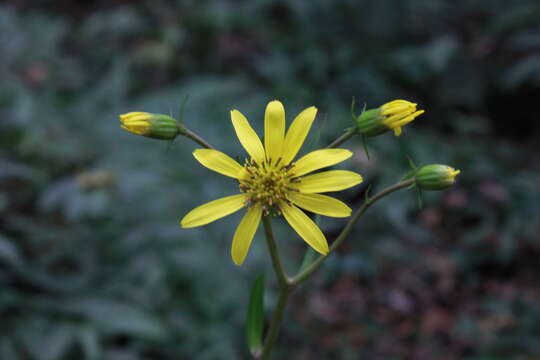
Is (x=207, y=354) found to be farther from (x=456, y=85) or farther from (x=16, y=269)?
(x=456, y=85)

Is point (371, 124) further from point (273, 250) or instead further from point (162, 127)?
point (162, 127)

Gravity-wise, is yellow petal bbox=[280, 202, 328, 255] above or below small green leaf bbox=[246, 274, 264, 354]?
above

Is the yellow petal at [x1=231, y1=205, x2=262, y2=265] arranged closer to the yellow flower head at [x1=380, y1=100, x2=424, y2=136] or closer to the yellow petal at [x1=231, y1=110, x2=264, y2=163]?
the yellow petal at [x1=231, y1=110, x2=264, y2=163]

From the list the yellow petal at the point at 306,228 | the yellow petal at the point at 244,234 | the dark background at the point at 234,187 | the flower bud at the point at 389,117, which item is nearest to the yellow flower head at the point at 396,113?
the flower bud at the point at 389,117

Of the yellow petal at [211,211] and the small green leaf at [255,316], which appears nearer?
the yellow petal at [211,211]

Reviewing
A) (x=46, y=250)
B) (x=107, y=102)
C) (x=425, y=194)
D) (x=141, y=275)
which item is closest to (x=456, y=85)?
(x=425, y=194)

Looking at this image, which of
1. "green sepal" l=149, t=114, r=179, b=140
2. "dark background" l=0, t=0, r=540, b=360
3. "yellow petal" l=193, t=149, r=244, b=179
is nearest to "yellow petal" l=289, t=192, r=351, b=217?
"yellow petal" l=193, t=149, r=244, b=179

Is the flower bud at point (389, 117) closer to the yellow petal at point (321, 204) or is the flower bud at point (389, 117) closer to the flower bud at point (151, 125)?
the yellow petal at point (321, 204)
